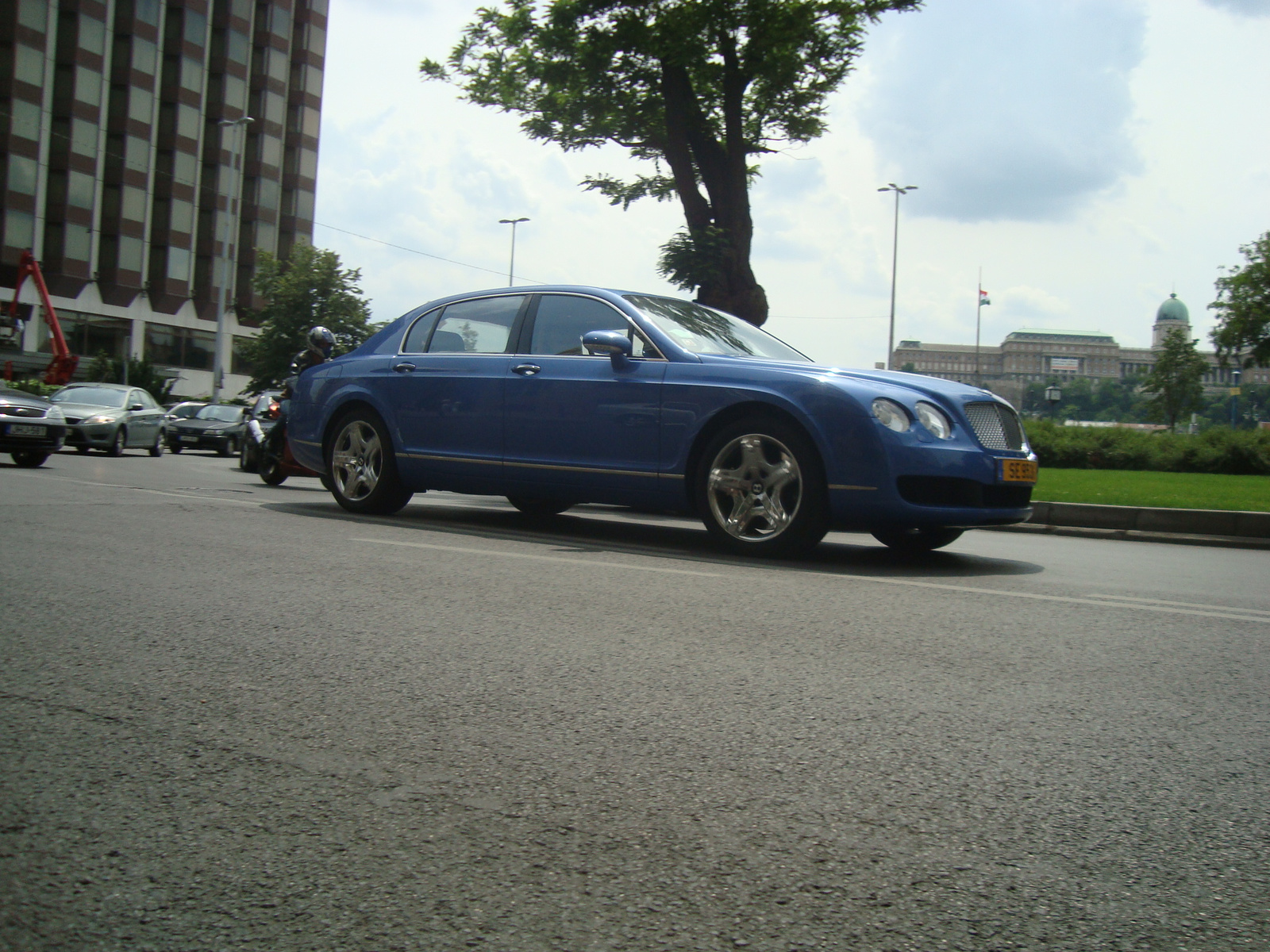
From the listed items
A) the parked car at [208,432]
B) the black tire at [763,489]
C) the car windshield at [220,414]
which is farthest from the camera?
the car windshield at [220,414]

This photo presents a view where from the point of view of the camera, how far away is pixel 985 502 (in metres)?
6.85

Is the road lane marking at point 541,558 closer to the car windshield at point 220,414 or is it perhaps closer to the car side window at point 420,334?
the car side window at point 420,334

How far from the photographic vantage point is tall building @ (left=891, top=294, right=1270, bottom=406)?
150 meters

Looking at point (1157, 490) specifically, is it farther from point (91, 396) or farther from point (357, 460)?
point (91, 396)

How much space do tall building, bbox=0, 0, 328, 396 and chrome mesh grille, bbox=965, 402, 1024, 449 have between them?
42.6 m

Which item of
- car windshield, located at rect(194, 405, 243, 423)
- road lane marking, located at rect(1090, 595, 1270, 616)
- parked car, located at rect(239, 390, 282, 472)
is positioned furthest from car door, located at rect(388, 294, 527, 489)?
car windshield, located at rect(194, 405, 243, 423)

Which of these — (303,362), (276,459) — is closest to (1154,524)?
(303,362)

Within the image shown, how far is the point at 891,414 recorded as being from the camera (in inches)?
262

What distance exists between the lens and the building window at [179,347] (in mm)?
58875

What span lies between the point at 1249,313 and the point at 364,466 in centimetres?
5411

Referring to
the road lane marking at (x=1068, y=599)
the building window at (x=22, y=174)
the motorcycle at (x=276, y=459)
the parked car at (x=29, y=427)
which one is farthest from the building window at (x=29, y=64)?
the road lane marking at (x=1068, y=599)

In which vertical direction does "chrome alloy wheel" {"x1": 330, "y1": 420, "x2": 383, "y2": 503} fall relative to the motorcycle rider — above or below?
below

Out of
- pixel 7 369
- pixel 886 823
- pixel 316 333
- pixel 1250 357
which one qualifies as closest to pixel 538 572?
pixel 886 823

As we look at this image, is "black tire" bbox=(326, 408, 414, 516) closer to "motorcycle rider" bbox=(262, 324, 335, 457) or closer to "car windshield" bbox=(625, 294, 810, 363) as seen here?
"motorcycle rider" bbox=(262, 324, 335, 457)
